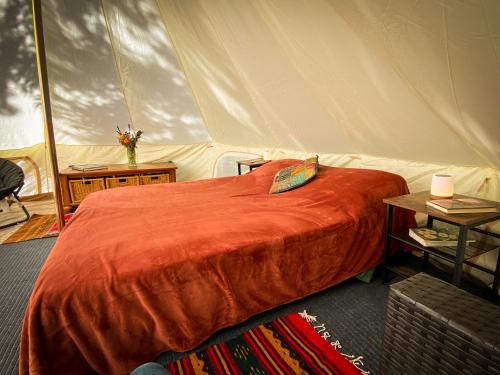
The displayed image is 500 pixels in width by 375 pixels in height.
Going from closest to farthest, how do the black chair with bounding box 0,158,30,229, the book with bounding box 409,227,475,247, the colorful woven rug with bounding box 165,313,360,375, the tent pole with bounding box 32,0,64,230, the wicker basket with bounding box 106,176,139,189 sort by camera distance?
the colorful woven rug with bounding box 165,313,360,375
the book with bounding box 409,227,475,247
the tent pole with bounding box 32,0,64,230
the black chair with bounding box 0,158,30,229
the wicker basket with bounding box 106,176,139,189

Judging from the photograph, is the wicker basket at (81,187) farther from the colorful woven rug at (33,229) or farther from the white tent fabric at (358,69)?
the white tent fabric at (358,69)

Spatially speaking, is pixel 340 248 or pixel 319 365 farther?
pixel 340 248

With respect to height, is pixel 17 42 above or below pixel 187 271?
above

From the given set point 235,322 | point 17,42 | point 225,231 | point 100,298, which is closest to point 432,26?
point 225,231

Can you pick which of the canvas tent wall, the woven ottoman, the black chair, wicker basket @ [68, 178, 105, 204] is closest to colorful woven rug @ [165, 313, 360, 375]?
the woven ottoman

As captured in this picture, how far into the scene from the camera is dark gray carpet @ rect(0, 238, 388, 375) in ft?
4.30

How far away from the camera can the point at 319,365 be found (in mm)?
1214

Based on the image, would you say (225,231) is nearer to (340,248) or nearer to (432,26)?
(340,248)

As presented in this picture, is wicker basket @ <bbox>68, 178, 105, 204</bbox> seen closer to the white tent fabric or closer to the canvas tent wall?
the canvas tent wall

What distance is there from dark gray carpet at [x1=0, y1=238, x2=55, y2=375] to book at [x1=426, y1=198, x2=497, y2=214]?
205 centimetres

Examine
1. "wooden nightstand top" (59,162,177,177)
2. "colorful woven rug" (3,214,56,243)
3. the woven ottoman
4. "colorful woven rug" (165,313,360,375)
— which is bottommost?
"colorful woven rug" (165,313,360,375)

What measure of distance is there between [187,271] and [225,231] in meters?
0.30

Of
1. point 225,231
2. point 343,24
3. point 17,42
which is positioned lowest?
point 225,231

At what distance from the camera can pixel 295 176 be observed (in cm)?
220
